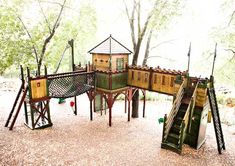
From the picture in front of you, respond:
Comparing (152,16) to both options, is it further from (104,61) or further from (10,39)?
(10,39)

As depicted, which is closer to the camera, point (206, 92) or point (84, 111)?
point (206, 92)

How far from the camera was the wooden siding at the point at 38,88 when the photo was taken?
11.7 meters

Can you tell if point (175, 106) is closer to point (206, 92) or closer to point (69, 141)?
point (206, 92)

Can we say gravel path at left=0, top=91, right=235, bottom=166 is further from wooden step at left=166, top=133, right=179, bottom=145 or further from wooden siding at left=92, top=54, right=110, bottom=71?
wooden siding at left=92, top=54, right=110, bottom=71

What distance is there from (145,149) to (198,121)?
3.28 m

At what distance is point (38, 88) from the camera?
39.3 feet

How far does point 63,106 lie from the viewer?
18.0m

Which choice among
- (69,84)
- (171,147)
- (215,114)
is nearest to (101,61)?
(69,84)

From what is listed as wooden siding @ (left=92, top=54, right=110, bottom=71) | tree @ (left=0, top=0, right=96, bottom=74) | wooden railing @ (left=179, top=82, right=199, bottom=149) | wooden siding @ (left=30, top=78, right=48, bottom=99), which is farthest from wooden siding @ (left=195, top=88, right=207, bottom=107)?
tree @ (left=0, top=0, right=96, bottom=74)

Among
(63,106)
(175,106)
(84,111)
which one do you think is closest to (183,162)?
(175,106)

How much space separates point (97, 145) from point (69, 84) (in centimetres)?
426

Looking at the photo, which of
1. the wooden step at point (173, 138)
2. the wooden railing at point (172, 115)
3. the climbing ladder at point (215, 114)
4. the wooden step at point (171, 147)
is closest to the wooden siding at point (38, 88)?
the wooden railing at point (172, 115)

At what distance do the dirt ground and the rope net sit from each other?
92.8 inches

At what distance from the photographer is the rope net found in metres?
12.5
